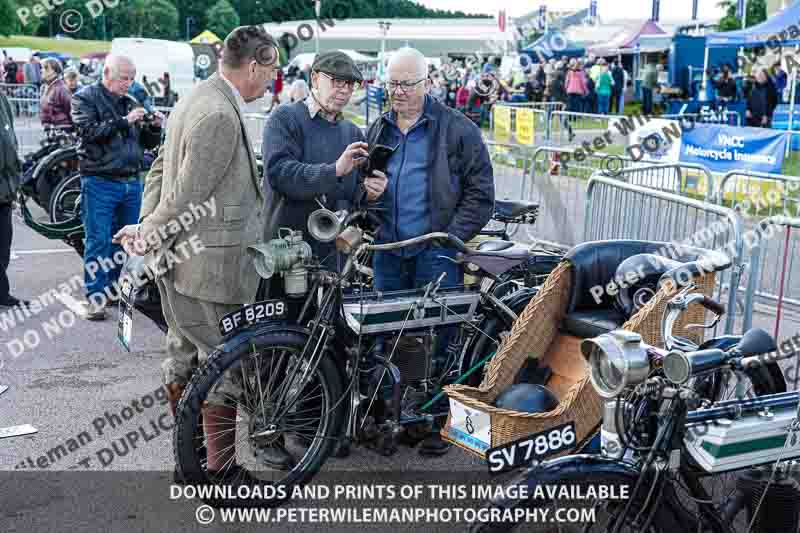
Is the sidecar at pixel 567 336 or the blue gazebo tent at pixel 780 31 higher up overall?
the blue gazebo tent at pixel 780 31

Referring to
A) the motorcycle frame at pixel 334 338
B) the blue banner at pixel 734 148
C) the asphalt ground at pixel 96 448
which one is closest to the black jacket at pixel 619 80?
the blue banner at pixel 734 148

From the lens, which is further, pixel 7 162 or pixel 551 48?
pixel 551 48

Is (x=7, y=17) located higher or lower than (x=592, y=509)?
higher

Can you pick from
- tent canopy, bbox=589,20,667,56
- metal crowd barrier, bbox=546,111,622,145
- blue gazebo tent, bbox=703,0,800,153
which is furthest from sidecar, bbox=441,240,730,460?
tent canopy, bbox=589,20,667,56

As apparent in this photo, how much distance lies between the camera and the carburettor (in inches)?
161

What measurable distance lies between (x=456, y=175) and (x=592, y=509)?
2.41 meters

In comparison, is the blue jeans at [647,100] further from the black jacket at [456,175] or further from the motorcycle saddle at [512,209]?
the black jacket at [456,175]

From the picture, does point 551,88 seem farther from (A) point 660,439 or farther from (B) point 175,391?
(A) point 660,439

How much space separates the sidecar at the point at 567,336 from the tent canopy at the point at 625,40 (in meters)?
30.9

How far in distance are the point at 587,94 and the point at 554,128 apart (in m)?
8.11

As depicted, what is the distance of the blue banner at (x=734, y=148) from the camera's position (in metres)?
13.7

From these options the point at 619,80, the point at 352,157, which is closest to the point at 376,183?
the point at 352,157

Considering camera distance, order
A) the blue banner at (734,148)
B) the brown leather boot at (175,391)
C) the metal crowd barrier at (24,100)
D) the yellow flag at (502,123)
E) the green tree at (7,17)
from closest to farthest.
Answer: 1. the brown leather boot at (175,391)
2. the blue banner at (734,148)
3. the yellow flag at (502,123)
4. the metal crowd barrier at (24,100)
5. the green tree at (7,17)

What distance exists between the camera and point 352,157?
4.45m
